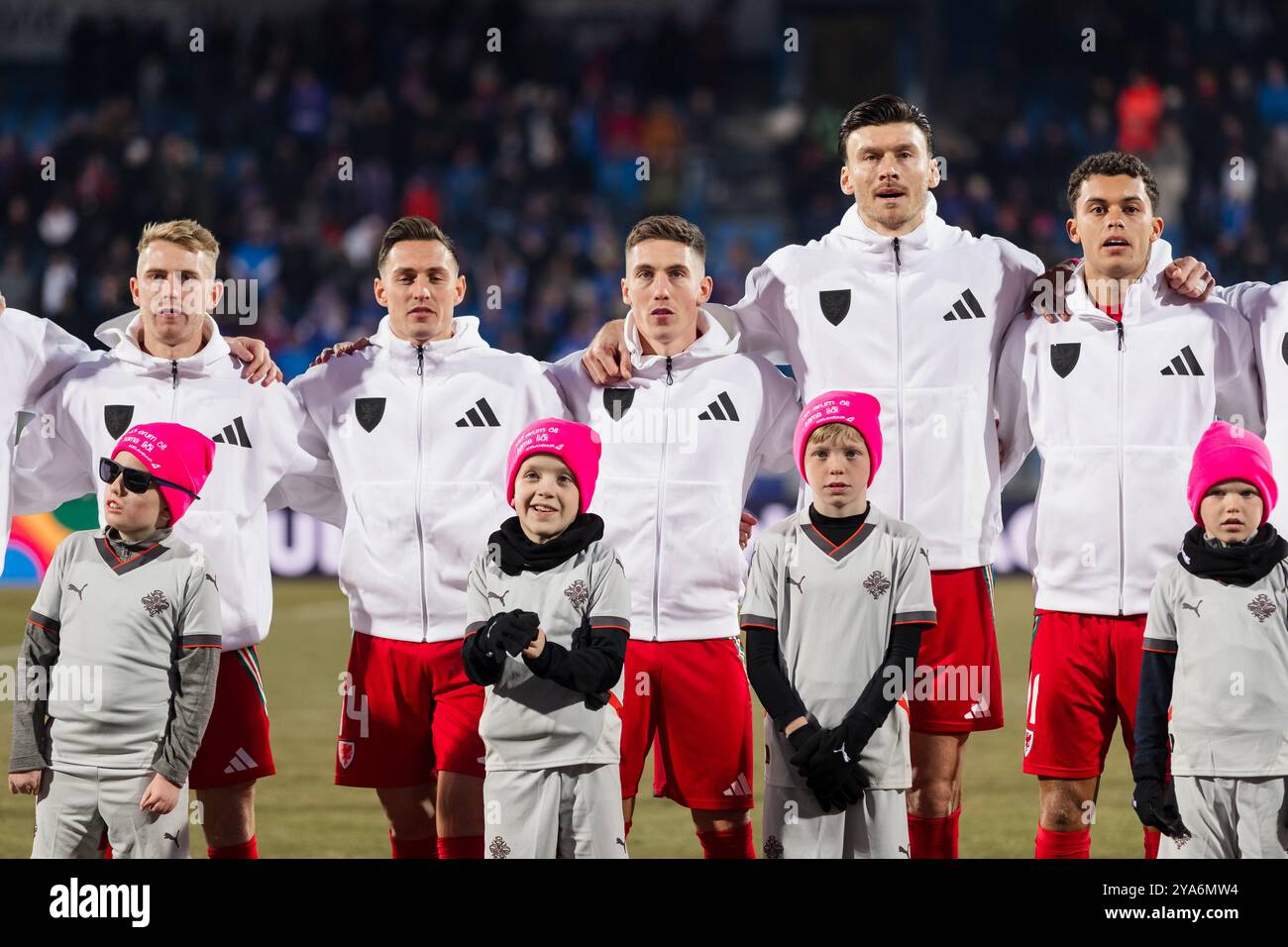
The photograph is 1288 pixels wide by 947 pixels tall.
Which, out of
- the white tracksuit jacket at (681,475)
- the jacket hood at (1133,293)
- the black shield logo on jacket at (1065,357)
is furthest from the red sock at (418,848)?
the jacket hood at (1133,293)

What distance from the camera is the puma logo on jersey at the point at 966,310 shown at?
17.9ft

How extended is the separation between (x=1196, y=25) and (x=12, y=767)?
65.9 feet

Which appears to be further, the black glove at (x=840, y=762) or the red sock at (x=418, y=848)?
the red sock at (x=418, y=848)

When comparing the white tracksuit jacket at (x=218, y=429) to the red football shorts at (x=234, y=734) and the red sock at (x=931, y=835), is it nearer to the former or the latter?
the red football shorts at (x=234, y=734)

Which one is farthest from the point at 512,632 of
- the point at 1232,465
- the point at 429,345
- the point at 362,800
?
the point at 362,800

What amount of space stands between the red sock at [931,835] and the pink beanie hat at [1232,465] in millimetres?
1310

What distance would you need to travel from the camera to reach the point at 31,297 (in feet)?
61.1

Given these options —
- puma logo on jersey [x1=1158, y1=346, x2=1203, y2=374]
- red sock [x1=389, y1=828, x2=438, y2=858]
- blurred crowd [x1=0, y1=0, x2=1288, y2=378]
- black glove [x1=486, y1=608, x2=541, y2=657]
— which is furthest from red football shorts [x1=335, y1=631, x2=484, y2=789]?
blurred crowd [x1=0, y1=0, x2=1288, y2=378]

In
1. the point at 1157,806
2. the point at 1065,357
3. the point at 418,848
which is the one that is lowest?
the point at 418,848

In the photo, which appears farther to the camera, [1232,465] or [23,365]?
[23,365]

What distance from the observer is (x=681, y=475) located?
5309 mm

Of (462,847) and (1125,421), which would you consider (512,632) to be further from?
(1125,421)

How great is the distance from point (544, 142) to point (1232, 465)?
55.8 feet
